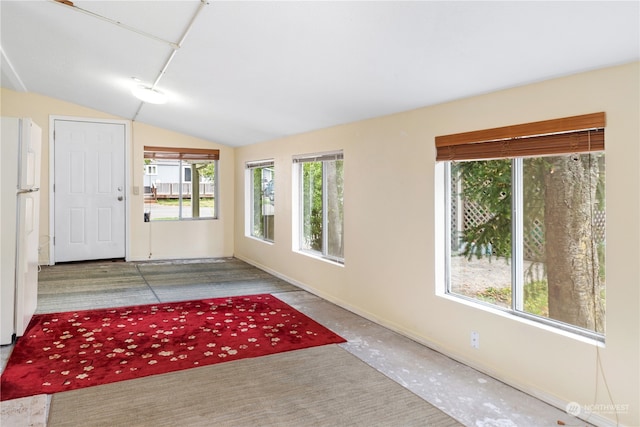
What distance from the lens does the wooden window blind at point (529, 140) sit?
89.2 inches

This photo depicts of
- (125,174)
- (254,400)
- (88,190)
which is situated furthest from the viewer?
(125,174)

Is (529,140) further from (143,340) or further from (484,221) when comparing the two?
(143,340)

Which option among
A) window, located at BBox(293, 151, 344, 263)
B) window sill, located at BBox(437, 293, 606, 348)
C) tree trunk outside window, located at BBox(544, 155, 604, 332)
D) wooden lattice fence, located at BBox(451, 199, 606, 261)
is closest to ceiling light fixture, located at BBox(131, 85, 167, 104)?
window, located at BBox(293, 151, 344, 263)

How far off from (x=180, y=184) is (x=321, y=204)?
3.21m

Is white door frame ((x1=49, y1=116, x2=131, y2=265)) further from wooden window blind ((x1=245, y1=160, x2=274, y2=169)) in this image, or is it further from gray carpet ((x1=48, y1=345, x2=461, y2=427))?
gray carpet ((x1=48, y1=345, x2=461, y2=427))

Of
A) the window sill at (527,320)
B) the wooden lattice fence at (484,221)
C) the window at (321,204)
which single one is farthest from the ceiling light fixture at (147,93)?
the window sill at (527,320)

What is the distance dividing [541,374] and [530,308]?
0.40 meters

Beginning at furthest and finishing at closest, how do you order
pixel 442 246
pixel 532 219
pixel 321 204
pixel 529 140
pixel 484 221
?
pixel 321 204, pixel 442 246, pixel 484 221, pixel 532 219, pixel 529 140

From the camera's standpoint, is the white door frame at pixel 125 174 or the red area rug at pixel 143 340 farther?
the white door frame at pixel 125 174

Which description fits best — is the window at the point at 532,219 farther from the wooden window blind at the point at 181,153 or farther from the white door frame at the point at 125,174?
the white door frame at the point at 125,174

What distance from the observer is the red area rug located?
2.78 metres

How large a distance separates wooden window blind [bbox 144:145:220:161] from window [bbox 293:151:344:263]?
255cm

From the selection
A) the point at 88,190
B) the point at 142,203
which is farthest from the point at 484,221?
the point at 88,190

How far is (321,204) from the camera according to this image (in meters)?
5.07
